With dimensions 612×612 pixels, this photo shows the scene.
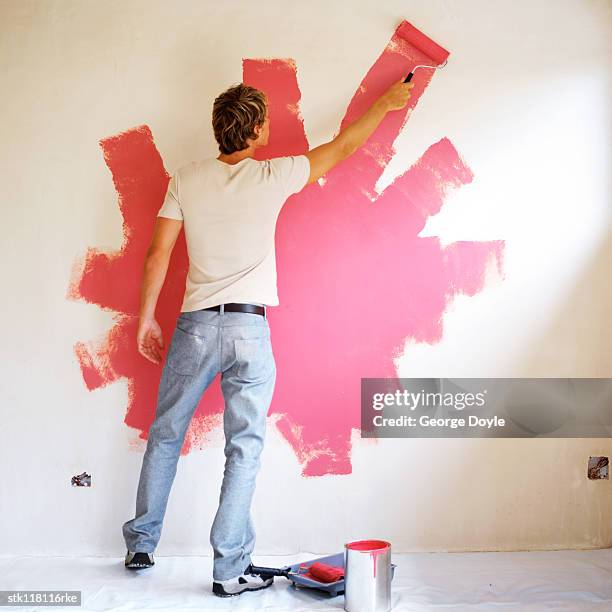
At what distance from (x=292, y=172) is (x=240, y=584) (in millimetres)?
1120

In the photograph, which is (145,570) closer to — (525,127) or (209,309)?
(209,309)

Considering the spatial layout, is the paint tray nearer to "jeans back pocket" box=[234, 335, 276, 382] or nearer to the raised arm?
"jeans back pocket" box=[234, 335, 276, 382]

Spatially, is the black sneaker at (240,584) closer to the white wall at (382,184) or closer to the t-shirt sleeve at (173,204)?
the white wall at (382,184)

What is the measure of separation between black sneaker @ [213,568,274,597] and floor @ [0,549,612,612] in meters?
0.02

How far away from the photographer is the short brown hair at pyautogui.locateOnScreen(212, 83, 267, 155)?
1.93 meters

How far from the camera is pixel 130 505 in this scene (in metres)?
2.16

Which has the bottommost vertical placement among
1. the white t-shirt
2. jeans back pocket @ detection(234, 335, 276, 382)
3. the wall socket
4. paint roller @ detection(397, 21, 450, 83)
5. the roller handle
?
the roller handle

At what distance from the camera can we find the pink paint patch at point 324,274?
2174 mm

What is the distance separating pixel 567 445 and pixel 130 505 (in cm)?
140

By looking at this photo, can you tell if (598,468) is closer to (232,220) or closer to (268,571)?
(268,571)

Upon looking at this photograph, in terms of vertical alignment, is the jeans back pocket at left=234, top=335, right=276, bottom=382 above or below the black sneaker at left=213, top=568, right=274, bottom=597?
above

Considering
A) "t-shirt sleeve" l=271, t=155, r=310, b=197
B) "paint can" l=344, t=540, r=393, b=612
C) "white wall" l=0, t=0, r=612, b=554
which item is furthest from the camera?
"white wall" l=0, t=0, r=612, b=554

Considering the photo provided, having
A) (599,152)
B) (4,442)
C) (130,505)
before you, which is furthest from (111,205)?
(599,152)

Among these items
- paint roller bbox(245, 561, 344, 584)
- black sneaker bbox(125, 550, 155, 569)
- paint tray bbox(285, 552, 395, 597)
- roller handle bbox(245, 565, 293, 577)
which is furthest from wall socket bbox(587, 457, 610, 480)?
black sneaker bbox(125, 550, 155, 569)
